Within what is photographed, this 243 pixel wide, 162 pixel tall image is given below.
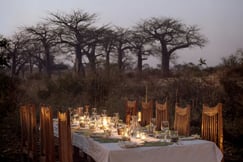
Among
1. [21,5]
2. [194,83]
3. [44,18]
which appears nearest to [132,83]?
[194,83]

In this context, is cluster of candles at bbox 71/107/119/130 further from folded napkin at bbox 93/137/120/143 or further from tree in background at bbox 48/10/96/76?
tree in background at bbox 48/10/96/76

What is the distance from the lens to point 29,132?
5043 millimetres

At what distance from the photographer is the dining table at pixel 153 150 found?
3.35 m

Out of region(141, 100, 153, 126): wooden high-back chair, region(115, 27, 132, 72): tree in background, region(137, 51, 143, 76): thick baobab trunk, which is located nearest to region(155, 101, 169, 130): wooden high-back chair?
region(141, 100, 153, 126): wooden high-back chair

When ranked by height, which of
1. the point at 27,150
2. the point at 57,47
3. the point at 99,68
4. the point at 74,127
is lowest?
the point at 27,150

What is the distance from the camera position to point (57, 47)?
58.6 ft

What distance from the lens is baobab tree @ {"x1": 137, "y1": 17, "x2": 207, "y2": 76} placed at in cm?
1786

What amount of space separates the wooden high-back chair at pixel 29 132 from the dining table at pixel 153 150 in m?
1.19

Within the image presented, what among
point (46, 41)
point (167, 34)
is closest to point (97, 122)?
point (46, 41)

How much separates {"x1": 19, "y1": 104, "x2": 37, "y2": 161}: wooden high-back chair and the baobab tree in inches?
477

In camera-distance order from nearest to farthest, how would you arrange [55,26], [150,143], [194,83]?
[150,143]
[194,83]
[55,26]

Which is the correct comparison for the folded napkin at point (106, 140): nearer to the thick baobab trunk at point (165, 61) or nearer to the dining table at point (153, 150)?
the dining table at point (153, 150)

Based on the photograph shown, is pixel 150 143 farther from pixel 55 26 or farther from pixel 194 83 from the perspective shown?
pixel 55 26

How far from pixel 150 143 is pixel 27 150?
2.20 meters
